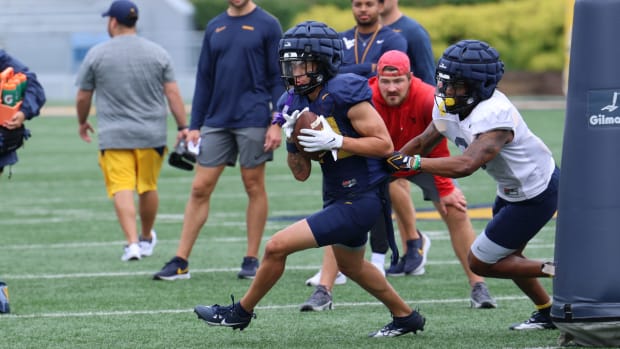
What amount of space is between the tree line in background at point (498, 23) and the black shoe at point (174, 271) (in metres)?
32.5

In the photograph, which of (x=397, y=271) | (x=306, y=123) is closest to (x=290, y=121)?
(x=306, y=123)

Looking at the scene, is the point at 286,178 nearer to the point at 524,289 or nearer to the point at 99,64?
the point at 99,64

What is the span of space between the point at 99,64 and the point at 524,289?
4368 millimetres

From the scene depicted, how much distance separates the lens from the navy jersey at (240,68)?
8.75 m

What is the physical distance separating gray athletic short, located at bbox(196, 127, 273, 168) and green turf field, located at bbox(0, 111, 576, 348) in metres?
0.82

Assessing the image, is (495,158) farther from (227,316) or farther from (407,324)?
(227,316)

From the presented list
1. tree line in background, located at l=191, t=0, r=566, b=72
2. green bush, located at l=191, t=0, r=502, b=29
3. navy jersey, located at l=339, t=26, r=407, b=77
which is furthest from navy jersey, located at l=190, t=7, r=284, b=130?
green bush, located at l=191, t=0, r=502, b=29

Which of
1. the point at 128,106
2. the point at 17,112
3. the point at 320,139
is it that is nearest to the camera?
the point at 320,139

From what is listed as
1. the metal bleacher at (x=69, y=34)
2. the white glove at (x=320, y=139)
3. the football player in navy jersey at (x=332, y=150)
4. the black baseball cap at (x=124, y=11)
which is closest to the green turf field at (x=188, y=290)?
the football player in navy jersey at (x=332, y=150)

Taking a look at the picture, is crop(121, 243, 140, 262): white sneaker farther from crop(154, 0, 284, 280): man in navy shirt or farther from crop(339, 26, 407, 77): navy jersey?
crop(339, 26, 407, 77): navy jersey

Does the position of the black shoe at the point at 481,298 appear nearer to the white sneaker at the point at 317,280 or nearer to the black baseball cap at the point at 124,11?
the white sneaker at the point at 317,280

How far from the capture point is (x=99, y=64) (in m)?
9.66

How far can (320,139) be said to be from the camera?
586cm

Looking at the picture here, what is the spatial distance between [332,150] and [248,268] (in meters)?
2.86
